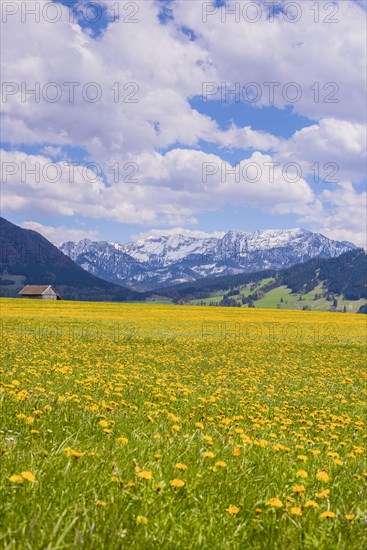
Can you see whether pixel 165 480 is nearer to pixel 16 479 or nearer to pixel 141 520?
pixel 141 520

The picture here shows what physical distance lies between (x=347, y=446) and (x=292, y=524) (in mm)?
4685

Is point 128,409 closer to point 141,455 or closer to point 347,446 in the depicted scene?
point 141,455

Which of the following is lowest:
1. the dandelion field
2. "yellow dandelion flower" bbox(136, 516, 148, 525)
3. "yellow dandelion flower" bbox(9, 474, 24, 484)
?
the dandelion field

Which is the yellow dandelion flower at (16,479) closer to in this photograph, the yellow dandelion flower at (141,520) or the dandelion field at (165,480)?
the dandelion field at (165,480)

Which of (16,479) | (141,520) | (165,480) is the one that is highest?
(16,479)

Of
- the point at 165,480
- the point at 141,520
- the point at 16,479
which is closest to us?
the point at 141,520

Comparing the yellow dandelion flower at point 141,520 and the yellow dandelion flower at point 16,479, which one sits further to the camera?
the yellow dandelion flower at point 16,479

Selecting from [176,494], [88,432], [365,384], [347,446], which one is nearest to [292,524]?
[176,494]

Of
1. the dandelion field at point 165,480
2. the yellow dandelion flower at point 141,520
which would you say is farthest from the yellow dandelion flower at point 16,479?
the yellow dandelion flower at point 141,520

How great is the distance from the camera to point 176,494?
4328 mm

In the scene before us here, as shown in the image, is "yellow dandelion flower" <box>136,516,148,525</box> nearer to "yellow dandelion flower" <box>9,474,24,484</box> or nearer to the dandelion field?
the dandelion field

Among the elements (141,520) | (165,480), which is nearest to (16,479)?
(141,520)

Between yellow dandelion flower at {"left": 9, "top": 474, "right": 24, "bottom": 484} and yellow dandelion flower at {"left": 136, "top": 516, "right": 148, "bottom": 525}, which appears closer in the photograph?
yellow dandelion flower at {"left": 136, "top": 516, "right": 148, "bottom": 525}

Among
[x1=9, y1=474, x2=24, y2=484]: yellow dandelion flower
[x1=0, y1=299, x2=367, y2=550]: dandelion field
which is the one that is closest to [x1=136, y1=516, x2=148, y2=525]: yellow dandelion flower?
[x1=0, y1=299, x2=367, y2=550]: dandelion field
